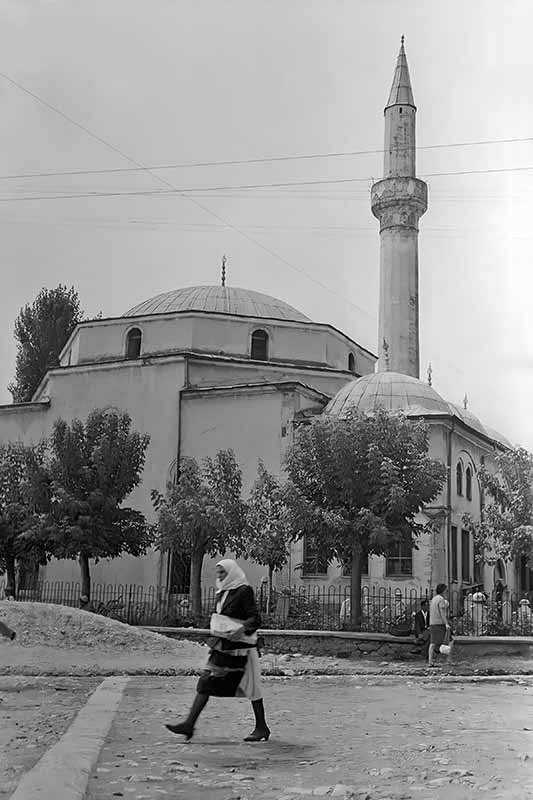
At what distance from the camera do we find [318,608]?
19.7m

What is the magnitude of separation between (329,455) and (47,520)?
24.6 feet

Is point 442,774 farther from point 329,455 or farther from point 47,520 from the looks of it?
point 47,520

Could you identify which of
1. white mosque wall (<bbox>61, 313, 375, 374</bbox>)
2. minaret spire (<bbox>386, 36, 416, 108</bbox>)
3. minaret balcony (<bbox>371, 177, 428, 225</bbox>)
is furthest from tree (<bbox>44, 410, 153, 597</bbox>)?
minaret spire (<bbox>386, 36, 416, 108</bbox>)

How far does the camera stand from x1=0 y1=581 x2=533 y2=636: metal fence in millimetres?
17578

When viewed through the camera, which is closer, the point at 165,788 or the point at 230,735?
the point at 165,788

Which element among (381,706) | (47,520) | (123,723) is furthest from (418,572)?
(123,723)

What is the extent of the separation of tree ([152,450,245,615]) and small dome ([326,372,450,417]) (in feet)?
13.3

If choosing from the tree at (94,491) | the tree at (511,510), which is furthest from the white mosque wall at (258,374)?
the tree at (511,510)

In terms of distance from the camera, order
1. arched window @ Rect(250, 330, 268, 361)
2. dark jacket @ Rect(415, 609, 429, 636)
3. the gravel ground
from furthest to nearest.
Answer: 1. arched window @ Rect(250, 330, 268, 361)
2. dark jacket @ Rect(415, 609, 429, 636)
3. the gravel ground

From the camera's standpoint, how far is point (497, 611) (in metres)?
17.9

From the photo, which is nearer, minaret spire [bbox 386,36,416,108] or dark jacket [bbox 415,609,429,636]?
dark jacket [bbox 415,609,429,636]

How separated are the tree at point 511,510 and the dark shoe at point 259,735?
14244 millimetres

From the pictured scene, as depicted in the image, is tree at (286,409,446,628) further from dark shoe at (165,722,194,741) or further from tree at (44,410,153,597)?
dark shoe at (165,722,194,741)

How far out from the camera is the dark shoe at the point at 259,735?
6.50 meters
